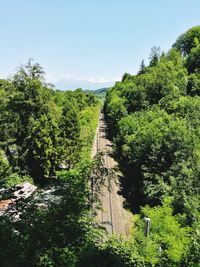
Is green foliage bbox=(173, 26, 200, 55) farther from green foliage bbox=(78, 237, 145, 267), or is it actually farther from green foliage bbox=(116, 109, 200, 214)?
green foliage bbox=(78, 237, 145, 267)

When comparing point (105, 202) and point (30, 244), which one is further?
point (105, 202)

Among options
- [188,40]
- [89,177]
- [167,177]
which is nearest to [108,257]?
[89,177]

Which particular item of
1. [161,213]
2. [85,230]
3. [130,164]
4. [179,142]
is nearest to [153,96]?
[130,164]

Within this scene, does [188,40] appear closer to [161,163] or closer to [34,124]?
[161,163]

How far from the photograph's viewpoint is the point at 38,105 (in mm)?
30812

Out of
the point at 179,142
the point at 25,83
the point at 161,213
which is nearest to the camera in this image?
the point at 161,213

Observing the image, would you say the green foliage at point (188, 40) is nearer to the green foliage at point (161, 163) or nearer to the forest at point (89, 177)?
the forest at point (89, 177)

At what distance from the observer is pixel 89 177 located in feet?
18.7

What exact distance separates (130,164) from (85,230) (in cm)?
2588

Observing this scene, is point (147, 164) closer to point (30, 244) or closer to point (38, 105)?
point (38, 105)

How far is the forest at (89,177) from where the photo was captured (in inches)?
201

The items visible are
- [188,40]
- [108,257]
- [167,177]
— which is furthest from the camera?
[188,40]

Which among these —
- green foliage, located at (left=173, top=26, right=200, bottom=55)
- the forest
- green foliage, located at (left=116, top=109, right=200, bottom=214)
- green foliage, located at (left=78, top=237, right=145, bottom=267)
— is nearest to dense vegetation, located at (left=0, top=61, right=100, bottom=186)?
the forest

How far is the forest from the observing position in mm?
5113
